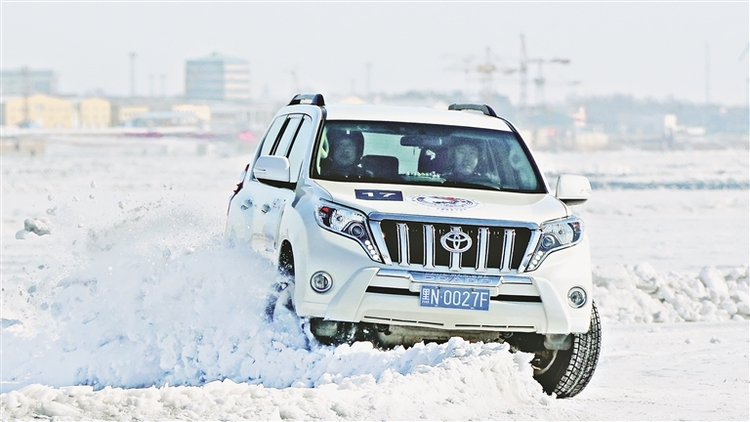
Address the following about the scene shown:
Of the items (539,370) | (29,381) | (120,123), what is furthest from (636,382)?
(120,123)

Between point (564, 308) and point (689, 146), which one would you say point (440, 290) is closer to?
point (564, 308)

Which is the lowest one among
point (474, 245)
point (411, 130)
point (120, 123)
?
point (120, 123)

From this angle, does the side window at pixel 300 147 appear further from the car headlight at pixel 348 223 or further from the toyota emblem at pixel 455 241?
the toyota emblem at pixel 455 241

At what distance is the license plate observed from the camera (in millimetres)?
6852

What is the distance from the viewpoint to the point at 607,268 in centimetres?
1348

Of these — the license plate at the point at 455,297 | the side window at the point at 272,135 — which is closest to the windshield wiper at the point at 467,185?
the license plate at the point at 455,297

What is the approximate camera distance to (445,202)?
7254 mm

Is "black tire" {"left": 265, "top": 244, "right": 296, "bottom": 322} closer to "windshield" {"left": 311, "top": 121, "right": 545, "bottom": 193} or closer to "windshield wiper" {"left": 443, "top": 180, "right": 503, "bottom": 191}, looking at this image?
"windshield" {"left": 311, "top": 121, "right": 545, "bottom": 193}

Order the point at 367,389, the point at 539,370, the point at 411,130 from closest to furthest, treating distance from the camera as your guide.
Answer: the point at 367,389, the point at 539,370, the point at 411,130

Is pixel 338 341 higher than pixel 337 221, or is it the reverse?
pixel 337 221

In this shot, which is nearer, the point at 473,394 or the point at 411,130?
the point at 473,394

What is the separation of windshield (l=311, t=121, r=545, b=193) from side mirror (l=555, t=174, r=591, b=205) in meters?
0.13

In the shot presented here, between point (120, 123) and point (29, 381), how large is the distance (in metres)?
168

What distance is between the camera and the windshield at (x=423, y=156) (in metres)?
7.84
